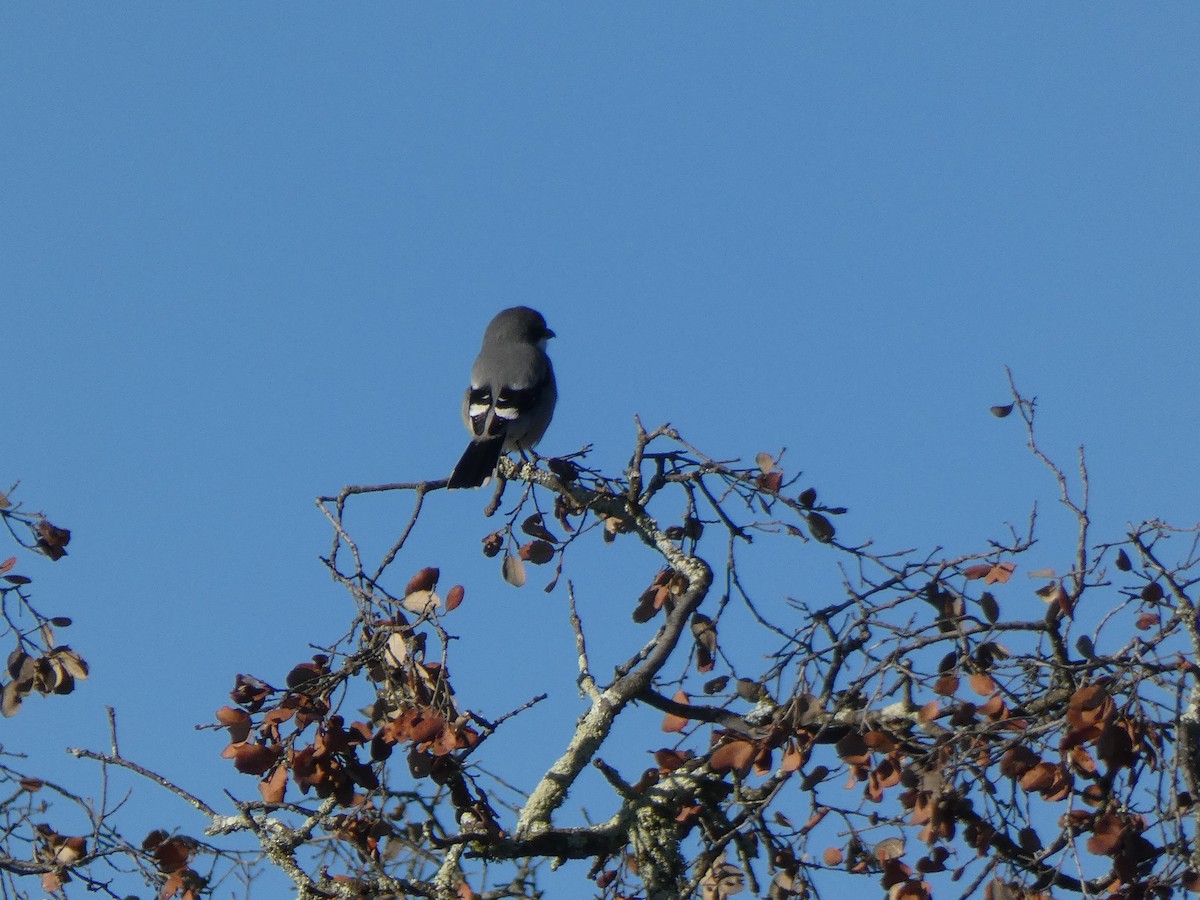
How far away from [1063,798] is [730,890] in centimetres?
89

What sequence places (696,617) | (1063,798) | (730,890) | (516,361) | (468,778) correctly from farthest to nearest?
(516,361), (696,617), (730,890), (468,778), (1063,798)

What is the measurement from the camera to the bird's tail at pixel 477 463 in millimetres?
5234

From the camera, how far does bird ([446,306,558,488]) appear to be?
219 inches

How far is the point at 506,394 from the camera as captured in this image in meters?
6.50

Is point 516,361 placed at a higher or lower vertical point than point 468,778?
higher

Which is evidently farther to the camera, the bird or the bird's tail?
the bird

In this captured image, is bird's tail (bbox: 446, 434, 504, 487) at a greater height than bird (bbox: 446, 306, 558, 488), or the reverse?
bird (bbox: 446, 306, 558, 488)

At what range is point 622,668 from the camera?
3.52m

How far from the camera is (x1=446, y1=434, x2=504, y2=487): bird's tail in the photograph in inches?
206

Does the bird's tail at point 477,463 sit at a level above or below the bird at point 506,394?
below

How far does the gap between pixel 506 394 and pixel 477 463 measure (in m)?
1.06

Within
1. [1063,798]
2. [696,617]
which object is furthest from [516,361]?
[1063,798]

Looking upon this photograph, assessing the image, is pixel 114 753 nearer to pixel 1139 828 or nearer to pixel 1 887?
pixel 1 887

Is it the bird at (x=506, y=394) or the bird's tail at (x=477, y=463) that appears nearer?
the bird's tail at (x=477, y=463)
